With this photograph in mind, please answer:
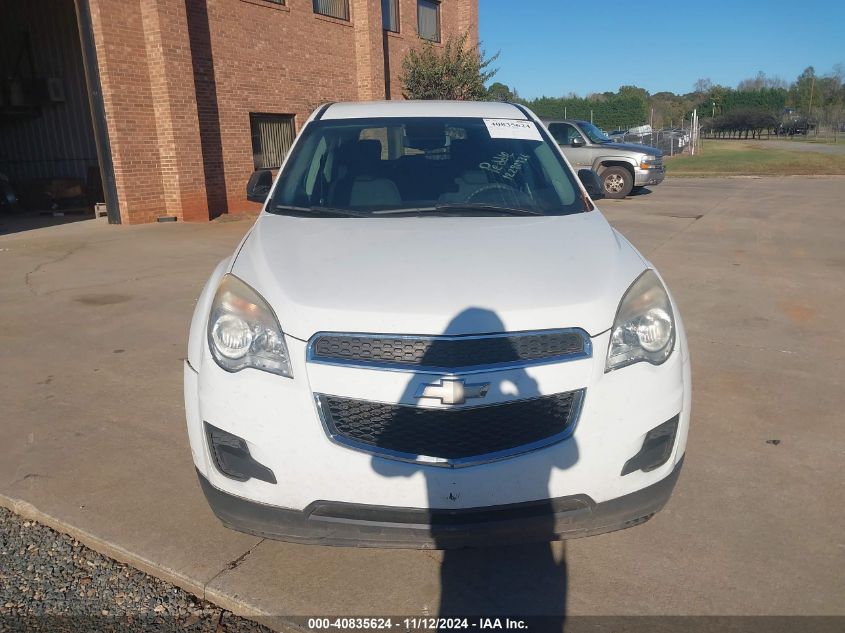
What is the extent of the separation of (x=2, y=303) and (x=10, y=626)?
5.48 metres

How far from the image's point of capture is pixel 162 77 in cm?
1227

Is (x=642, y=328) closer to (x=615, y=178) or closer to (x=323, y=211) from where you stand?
(x=323, y=211)

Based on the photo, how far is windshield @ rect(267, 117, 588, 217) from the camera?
11.5ft

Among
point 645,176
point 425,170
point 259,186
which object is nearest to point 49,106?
point 645,176

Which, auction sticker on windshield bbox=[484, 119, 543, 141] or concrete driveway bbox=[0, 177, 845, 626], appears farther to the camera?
auction sticker on windshield bbox=[484, 119, 543, 141]

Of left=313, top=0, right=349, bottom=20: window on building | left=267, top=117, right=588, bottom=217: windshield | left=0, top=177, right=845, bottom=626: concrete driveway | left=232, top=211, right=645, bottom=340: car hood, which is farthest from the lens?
left=313, top=0, right=349, bottom=20: window on building

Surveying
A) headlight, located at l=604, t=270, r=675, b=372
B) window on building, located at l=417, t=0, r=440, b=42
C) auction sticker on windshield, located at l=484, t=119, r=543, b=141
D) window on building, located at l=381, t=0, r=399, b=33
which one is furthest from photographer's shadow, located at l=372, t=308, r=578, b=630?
window on building, located at l=417, t=0, r=440, b=42

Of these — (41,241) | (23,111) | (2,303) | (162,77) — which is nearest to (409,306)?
(2,303)

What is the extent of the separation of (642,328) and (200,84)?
41.6ft

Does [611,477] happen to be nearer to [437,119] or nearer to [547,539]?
[547,539]

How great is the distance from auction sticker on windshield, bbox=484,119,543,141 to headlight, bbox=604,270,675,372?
5.40ft


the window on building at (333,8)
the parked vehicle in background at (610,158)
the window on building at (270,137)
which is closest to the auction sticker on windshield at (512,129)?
the window on building at (270,137)

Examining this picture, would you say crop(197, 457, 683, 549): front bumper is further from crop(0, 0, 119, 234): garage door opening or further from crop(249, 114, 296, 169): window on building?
crop(0, 0, 119, 234): garage door opening

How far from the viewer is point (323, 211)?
3.43m
